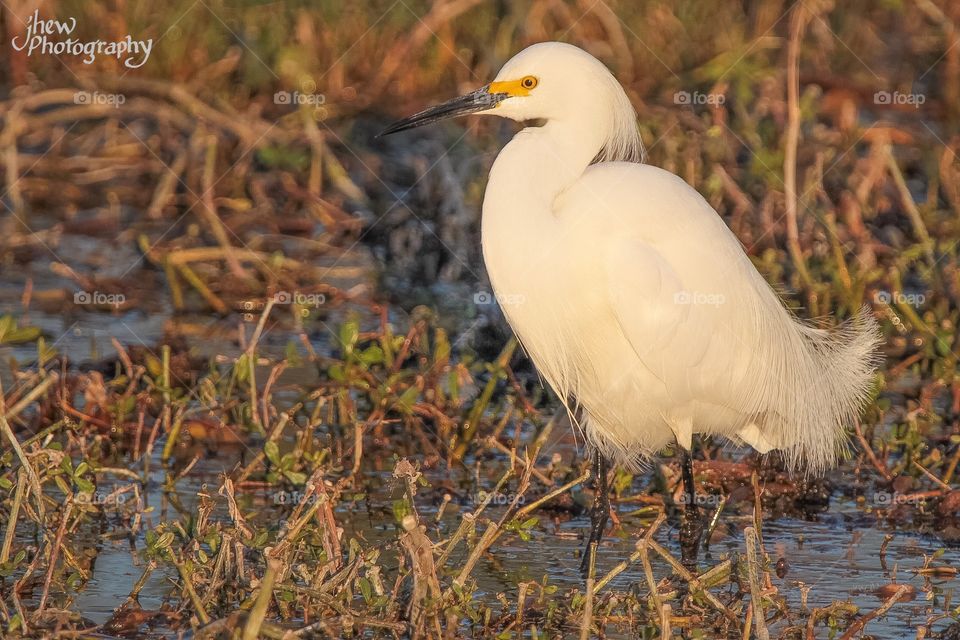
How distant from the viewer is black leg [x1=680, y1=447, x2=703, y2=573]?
450cm

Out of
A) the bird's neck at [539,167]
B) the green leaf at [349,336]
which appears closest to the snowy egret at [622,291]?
the bird's neck at [539,167]

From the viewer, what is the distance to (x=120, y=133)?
8.69 m

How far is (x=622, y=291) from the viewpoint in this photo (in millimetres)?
4219

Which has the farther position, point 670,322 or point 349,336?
point 349,336

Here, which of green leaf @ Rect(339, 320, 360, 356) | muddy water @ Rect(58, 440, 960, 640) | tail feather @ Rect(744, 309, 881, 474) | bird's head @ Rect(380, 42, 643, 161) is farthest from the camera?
green leaf @ Rect(339, 320, 360, 356)

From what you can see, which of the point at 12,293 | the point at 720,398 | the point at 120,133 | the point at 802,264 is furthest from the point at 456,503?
the point at 120,133

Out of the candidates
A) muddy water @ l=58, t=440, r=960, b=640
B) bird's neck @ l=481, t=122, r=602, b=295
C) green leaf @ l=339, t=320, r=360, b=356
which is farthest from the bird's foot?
green leaf @ l=339, t=320, r=360, b=356

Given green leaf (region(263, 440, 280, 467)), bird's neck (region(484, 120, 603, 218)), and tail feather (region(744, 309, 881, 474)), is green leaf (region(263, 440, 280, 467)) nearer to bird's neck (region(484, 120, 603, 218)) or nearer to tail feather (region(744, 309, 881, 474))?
bird's neck (region(484, 120, 603, 218))

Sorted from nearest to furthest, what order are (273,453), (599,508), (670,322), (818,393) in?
(670,322) → (273,453) → (599,508) → (818,393)

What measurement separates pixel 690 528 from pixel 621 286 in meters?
0.88

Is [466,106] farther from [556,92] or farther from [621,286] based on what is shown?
[621,286]

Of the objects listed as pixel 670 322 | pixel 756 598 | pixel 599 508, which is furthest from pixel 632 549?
pixel 756 598

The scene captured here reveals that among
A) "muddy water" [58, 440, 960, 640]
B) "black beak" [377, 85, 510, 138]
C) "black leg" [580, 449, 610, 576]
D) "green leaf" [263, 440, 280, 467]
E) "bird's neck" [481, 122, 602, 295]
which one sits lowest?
"muddy water" [58, 440, 960, 640]

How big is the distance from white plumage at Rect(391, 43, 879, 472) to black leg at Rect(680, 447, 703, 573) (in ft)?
0.59
